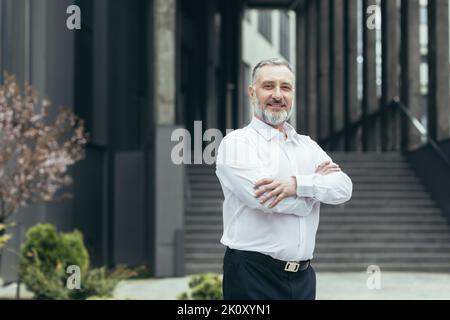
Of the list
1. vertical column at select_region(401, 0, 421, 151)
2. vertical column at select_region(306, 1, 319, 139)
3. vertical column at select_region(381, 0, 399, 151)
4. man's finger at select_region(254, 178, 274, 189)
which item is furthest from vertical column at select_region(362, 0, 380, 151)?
man's finger at select_region(254, 178, 274, 189)

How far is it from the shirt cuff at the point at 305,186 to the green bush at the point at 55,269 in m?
7.31

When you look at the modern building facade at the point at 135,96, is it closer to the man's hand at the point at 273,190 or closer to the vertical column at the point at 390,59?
the vertical column at the point at 390,59

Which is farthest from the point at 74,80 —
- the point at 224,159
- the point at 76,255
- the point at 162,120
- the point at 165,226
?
the point at 224,159

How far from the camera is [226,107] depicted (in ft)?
111

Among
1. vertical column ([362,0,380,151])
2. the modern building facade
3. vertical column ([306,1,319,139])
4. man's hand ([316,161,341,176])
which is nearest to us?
man's hand ([316,161,341,176])

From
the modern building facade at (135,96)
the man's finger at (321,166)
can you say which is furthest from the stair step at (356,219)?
the man's finger at (321,166)

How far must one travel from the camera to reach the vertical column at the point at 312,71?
117 ft

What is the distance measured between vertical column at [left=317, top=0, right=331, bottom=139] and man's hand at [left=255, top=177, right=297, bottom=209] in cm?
2967

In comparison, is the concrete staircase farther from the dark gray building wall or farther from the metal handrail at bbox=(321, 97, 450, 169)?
the metal handrail at bbox=(321, 97, 450, 169)

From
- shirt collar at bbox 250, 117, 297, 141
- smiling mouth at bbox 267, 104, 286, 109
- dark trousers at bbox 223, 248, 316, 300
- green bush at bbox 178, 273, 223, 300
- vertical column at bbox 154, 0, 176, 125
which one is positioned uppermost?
vertical column at bbox 154, 0, 176, 125

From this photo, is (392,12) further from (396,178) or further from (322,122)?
(322,122)

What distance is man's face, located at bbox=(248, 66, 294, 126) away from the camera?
3.86 metres

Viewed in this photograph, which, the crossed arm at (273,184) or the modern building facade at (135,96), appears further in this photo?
the modern building facade at (135,96)
